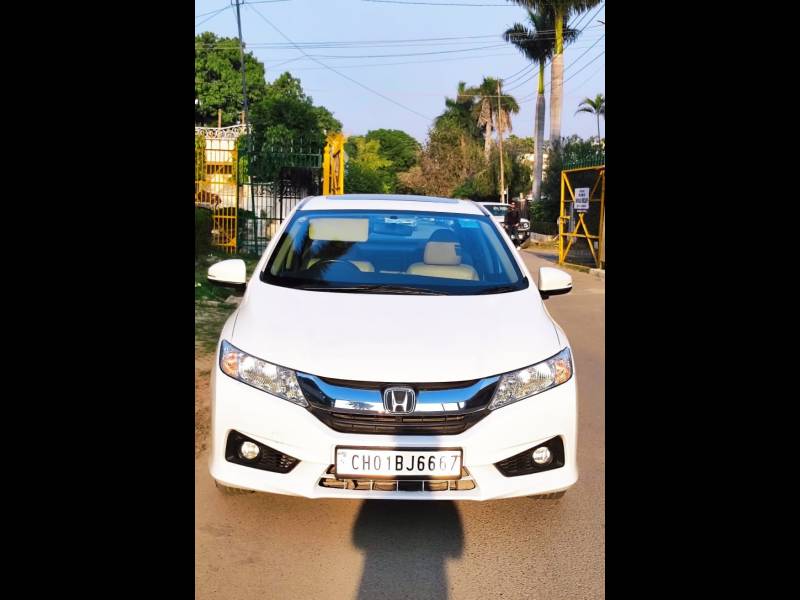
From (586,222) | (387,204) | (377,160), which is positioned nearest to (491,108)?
(377,160)

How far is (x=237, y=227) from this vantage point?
1858 cm

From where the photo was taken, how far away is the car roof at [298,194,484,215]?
5.35m

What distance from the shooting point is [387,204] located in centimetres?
547

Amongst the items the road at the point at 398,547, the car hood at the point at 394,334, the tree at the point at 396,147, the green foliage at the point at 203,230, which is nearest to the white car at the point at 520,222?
the green foliage at the point at 203,230

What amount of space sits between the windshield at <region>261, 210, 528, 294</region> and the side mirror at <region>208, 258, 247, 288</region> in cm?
17

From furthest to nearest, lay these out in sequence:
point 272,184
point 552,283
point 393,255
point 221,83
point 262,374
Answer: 1. point 221,83
2. point 272,184
3. point 393,255
4. point 552,283
5. point 262,374

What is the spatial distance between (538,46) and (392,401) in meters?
39.3

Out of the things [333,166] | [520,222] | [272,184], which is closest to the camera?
[272,184]

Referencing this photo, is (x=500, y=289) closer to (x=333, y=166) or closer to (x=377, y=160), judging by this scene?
(x=333, y=166)
